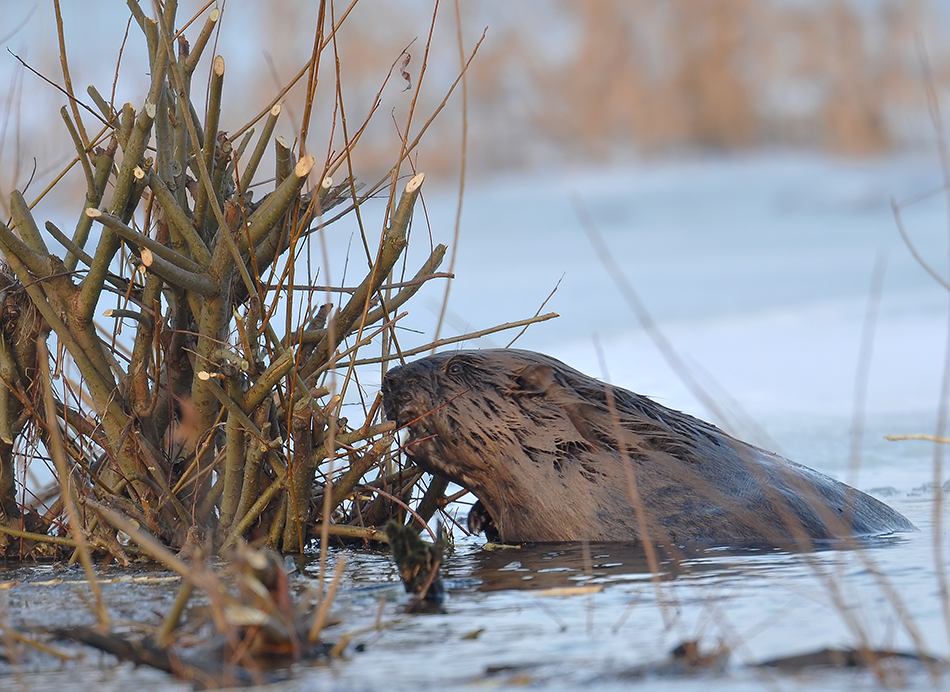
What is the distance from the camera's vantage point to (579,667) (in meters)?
1.69

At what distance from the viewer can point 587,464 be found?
2.90 metres

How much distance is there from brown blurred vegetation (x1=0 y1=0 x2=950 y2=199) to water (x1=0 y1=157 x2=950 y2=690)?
0.72 m

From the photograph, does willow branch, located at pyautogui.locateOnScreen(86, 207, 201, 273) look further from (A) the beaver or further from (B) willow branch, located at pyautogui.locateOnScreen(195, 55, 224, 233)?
(A) the beaver

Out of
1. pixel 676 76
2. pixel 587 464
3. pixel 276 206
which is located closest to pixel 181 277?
pixel 276 206

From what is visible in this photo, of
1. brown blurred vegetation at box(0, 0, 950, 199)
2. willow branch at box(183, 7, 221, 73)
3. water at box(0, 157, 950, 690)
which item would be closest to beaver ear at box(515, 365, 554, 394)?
water at box(0, 157, 950, 690)

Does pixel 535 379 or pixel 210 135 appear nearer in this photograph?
pixel 210 135

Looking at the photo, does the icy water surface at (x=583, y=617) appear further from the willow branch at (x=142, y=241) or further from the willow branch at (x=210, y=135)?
the willow branch at (x=210, y=135)

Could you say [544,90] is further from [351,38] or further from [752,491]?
[752,491]

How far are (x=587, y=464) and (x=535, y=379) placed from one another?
26cm

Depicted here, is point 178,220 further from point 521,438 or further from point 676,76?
point 676,76

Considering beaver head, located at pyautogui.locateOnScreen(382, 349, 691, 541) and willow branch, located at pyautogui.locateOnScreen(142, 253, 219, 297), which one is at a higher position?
willow branch, located at pyautogui.locateOnScreen(142, 253, 219, 297)

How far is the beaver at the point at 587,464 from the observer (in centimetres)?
283

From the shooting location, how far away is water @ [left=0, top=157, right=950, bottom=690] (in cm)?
175

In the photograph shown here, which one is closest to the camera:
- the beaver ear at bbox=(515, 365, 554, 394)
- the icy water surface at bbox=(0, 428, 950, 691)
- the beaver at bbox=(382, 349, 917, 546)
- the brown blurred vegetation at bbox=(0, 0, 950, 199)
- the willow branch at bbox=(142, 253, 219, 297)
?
the icy water surface at bbox=(0, 428, 950, 691)
